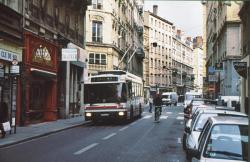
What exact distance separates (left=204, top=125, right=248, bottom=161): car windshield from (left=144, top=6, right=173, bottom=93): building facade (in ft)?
322

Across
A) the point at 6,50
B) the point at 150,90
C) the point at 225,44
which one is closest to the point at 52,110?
the point at 6,50

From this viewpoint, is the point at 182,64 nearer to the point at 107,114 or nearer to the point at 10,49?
the point at 107,114

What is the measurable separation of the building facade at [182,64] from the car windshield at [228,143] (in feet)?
393

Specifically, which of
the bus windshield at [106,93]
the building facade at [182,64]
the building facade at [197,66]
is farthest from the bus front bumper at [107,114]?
the building facade at [197,66]

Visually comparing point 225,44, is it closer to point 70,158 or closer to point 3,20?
point 3,20

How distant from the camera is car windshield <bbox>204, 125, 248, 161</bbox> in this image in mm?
7562

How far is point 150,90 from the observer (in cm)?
11156

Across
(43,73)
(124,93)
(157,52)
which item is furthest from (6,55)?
(157,52)

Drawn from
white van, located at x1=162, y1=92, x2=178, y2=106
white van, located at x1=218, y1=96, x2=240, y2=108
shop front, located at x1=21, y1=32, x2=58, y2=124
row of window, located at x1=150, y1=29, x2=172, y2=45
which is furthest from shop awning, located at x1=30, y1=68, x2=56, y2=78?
row of window, located at x1=150, y1=29, x2=172, y2=45

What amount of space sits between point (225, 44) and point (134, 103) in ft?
63.0

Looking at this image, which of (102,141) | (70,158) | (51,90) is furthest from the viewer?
(51,90)

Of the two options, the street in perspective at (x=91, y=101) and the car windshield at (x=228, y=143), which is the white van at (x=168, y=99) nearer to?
the street in perspective at (x=91, y=101)

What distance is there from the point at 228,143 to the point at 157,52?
114m

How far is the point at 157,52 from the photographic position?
122m
